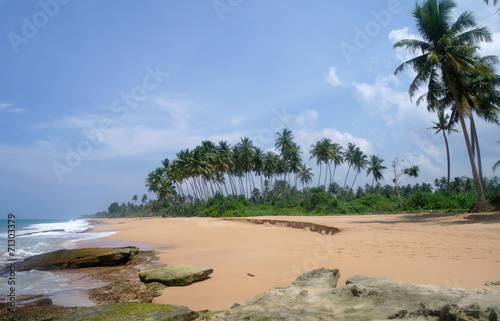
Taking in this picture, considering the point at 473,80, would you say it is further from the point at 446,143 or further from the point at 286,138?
the point at 286,138

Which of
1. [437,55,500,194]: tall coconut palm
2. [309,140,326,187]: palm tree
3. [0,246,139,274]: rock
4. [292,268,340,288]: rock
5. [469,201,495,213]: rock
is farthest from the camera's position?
[309,140,326,187]: palm tree

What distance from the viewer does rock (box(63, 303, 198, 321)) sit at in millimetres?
3625

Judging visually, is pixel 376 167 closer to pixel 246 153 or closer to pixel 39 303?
pixel 246 153

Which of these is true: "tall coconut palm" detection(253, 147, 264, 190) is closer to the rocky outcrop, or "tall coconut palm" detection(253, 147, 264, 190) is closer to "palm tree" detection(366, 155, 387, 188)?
"palm tree" detection(366, 155, 387, 188)

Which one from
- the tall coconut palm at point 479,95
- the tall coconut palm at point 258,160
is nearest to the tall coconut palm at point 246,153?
the tall coconut palm at point 258,160

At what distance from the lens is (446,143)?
3192cm

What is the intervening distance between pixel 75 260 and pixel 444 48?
2209 cm

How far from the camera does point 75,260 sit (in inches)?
364

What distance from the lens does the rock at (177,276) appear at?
6.18 meters

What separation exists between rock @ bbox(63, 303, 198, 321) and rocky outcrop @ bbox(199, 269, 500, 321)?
31 centimetres

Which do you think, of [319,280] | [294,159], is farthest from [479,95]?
[294,159]

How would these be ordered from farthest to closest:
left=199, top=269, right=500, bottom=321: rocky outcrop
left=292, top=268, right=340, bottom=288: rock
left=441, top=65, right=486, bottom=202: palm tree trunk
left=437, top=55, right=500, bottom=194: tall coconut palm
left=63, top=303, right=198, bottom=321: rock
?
left=437, top=55, right=500, bottom=194: tall coconut palm, left=441, top=65, right=486, bottom=202: palm tree trunk, left=292, top=268, right=340, bottom=288: rock, left=63, top=303, right=198, bottom=321: rock, left=199, top=269, right=500, bottom=321: rocky outcrop

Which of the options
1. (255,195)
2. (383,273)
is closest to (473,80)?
(383,273)

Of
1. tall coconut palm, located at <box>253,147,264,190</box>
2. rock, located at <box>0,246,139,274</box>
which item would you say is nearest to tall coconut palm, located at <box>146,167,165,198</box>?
tall coconut palm, located at <box>253,147,264,190</box>
